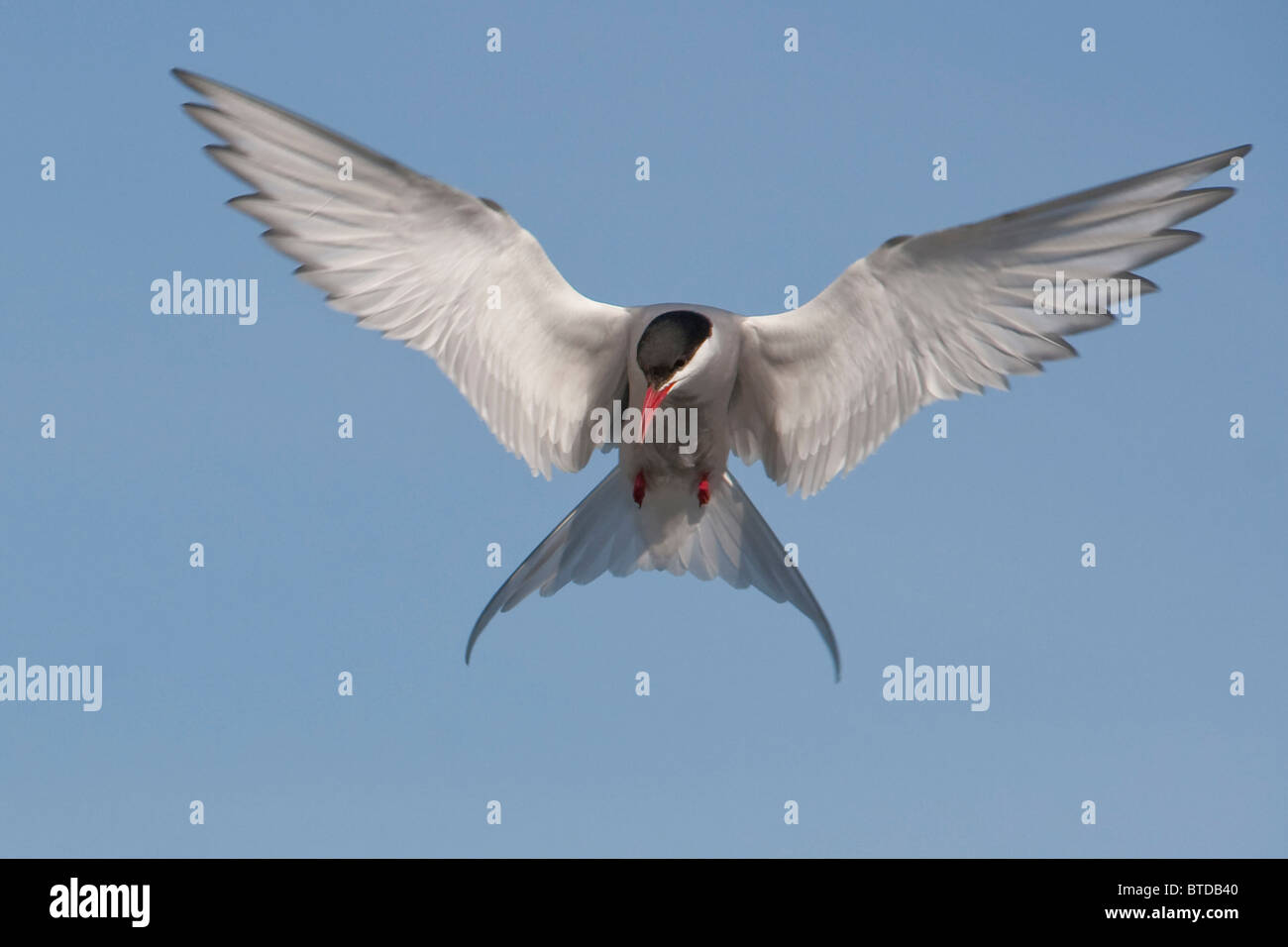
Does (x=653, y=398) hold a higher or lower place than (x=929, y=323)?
lower

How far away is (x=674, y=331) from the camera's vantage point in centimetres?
690

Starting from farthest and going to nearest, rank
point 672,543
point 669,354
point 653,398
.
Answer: point 672,543 < point 653,398 < point 669,354

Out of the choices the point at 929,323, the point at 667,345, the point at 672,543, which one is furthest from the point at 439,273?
the point at 929,323

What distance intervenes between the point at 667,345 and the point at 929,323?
1430mm

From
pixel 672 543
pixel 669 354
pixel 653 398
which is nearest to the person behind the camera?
pixel 669 354

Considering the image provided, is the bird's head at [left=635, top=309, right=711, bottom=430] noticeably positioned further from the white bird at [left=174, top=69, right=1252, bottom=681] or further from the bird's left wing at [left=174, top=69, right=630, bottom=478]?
the bird's left wing at [left=174, top=69, right=630, bottom=478]

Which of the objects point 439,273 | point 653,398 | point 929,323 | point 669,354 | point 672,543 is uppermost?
point 439,273

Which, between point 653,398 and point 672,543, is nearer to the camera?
point 653,398

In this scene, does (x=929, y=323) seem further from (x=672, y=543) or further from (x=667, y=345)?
(x=672, y=543)

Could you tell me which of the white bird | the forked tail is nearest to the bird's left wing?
the white bird

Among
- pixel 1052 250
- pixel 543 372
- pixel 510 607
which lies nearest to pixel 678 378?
pixel 543 372

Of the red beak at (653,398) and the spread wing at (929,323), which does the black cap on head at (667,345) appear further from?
the spread wing at (929,323)

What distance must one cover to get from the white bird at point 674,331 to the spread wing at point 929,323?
10 millimetres

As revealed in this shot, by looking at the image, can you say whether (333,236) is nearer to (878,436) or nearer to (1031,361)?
(878,436)
